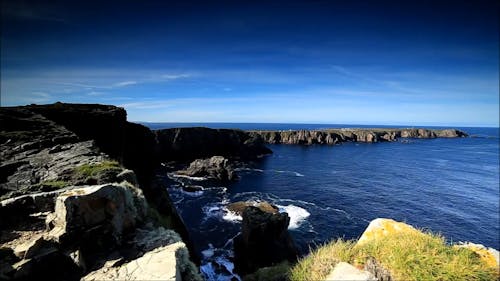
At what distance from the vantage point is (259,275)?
34.7 ft

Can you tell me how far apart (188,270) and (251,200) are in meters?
45.7

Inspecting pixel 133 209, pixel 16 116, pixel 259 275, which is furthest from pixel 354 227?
pixel 16 116

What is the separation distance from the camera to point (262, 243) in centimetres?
3086

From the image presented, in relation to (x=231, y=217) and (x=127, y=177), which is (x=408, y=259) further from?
(x=231, y=217)

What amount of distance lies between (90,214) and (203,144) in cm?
10178

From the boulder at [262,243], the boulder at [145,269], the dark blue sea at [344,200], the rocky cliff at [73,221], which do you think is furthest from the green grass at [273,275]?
the boulder at [262,243]

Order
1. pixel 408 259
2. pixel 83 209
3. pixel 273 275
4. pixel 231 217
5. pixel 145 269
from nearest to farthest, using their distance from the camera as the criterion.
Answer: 1. pixel 408 259
2. pixel 145 269
3. pixel 83 209
4. pixel 273 275
5. pixel 231 217

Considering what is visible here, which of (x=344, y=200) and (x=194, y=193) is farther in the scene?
(x=194, y=193)

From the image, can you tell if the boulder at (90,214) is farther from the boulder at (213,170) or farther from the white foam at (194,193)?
the boulder at (213,170)

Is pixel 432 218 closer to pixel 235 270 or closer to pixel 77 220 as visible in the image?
pixel 235 270

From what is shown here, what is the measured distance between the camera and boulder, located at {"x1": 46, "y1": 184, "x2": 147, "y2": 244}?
27.8 feet

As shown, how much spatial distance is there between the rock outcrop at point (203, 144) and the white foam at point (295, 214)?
60.0 metres

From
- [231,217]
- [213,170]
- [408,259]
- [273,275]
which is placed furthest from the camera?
[213,170]

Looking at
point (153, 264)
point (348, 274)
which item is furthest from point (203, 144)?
point (348, 274)
